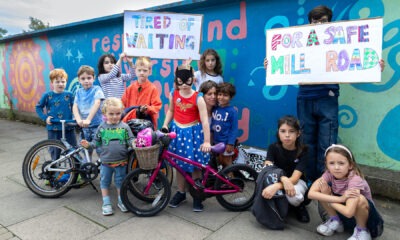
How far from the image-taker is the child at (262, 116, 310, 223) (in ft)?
8.69

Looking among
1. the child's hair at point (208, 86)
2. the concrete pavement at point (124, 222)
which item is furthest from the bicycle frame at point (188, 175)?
the child's hair at point (208, 86)

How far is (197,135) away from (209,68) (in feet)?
3.94

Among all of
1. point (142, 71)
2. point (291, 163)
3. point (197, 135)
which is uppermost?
point (142, 71)

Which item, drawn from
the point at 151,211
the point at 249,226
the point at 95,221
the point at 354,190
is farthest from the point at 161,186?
the point at 354,190

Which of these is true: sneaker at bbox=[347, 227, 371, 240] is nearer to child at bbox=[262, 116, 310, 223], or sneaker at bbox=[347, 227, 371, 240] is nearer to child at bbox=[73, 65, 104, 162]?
child at bbox=[262, 116, 310, 223]

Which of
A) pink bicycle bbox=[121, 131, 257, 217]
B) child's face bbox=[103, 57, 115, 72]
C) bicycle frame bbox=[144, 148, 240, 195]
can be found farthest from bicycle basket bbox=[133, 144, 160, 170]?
child's face bbox=[103, 57, 115, 72]

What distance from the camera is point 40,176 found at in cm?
337

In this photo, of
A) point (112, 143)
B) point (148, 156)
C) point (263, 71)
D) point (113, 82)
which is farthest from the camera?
point (263, 71)

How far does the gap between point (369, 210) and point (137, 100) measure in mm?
2693

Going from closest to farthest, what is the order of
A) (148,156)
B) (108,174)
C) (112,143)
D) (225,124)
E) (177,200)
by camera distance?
(148,156)
(112,143)
(108,174)
(177,200)
(225,124)

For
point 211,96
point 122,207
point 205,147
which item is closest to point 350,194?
point 205,147

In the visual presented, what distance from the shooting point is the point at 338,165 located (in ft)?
8.00

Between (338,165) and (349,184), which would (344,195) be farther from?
(338,165)

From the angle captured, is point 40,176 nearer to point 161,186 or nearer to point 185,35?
point 161,186
